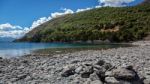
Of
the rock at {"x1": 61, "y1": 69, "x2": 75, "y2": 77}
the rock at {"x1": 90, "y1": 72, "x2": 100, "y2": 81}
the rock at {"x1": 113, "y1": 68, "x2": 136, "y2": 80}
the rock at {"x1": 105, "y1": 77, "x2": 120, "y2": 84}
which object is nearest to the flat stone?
the rock at {"x1": 90, "y1": 72, "x2": 100, "y2": 81}

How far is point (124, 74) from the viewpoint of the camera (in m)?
15.0

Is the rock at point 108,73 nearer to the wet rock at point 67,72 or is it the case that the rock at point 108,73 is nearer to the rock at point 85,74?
the rock at point 85,74

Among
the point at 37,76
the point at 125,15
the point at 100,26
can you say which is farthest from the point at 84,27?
the point at 37,76

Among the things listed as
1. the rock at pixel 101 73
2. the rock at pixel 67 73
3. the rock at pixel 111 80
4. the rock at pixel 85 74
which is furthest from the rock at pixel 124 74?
the rock at pixel 67 73

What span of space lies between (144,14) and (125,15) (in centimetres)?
1351

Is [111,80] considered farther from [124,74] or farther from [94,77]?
[94,77]

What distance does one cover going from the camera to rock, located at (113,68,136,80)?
15.0 m

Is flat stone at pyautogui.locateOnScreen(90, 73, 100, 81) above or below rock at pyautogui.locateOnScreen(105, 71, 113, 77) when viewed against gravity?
below

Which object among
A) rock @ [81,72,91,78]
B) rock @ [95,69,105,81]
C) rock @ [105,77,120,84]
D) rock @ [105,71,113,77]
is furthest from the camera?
rock @ [81,72,91,78]

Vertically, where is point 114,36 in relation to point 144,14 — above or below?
below

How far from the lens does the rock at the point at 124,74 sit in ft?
49.2

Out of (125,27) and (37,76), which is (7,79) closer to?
(37,76)

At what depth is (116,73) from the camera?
1521cm

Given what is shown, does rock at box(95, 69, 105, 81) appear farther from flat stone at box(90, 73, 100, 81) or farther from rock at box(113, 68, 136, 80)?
rock at box(113, 68, 136, 80)
